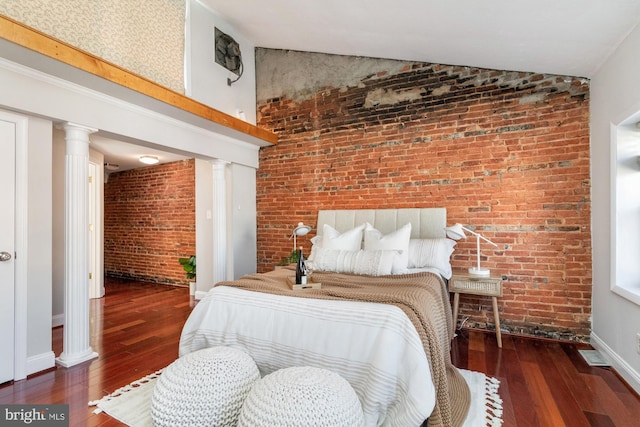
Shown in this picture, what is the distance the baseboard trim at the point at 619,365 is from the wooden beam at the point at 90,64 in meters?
4.42

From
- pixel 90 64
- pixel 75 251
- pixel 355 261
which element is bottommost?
pixel 355 261

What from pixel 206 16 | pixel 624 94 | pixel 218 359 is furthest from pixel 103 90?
pixel 624 94

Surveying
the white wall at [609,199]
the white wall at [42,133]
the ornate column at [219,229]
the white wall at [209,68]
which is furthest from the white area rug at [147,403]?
the white wall at [209,68]

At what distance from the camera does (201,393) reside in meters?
1.72

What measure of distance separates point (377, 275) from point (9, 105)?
3.21 meters

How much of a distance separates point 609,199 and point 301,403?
306 cm

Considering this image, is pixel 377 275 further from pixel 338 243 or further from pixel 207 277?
pixel 207 277

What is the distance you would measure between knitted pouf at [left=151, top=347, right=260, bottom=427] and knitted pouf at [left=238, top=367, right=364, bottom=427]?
0.20 metres

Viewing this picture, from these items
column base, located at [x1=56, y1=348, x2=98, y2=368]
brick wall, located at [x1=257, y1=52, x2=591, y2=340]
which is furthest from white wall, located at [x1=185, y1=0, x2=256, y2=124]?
column base, located at [x1=56, y1=348, x2=98, y2=368]

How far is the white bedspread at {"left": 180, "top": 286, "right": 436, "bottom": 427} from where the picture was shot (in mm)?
1778

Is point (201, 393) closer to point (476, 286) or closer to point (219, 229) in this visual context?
point (476, 286)

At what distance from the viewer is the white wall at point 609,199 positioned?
7.99 ft

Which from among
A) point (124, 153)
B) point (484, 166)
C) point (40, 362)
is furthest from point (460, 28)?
point (124, 153)

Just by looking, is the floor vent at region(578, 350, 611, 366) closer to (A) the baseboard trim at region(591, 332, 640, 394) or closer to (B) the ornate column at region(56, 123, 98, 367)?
(A) the baseboard trim at region(591, 332, 640, 394)
